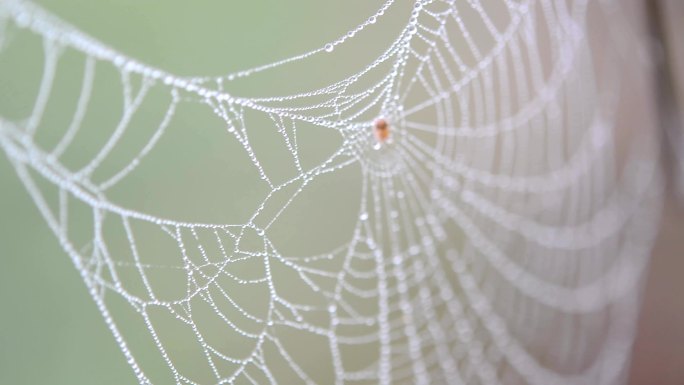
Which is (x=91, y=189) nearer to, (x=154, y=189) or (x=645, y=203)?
(x=154, y=189)

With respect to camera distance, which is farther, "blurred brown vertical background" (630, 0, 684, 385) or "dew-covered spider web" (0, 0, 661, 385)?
"blurred brown vertical background" (630, 0, 684, 385)

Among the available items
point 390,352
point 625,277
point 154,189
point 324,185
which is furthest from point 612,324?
point 154,189

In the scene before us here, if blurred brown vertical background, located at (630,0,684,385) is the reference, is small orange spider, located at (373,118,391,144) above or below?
above

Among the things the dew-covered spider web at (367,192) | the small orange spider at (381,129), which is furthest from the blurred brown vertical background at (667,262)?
the small orange spider at (381,129)

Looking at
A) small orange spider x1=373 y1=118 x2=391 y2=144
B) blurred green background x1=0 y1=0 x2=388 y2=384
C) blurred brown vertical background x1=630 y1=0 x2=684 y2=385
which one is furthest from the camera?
blurred brown vertical background x1=630 y1=0 x2=684 y2=385

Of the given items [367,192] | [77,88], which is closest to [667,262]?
[367,192]

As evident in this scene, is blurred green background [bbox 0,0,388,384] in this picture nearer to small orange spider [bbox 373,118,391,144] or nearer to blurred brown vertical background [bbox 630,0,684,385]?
small orange spider [bbox 373,118,391,144]

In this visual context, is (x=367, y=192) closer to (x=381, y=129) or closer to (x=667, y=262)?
(x=381, y=129)

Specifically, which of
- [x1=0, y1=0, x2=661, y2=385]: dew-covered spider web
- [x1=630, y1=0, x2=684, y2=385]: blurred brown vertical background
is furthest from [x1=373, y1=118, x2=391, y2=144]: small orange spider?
[x1=630, y1=0, x2=684, y2=385]: blurred brown vertical background
